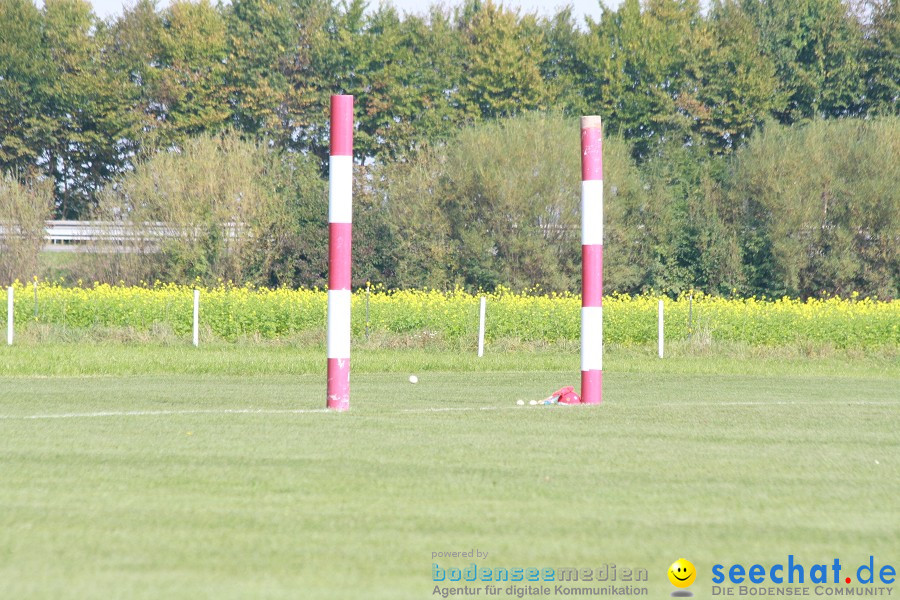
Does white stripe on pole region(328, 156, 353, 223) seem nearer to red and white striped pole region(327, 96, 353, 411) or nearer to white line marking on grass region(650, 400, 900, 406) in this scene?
red and white striped pole region(327, 96, 353, 411)

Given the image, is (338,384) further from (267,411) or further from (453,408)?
(453,408)

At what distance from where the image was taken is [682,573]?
3.98 metres

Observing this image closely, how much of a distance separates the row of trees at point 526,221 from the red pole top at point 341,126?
29.9 m

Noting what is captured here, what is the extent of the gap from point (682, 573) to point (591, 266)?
7011mm

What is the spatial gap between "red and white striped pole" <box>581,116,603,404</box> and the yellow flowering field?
16572mm

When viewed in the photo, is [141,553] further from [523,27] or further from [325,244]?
[523,27]

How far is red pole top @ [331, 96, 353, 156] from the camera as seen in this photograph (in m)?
9.91

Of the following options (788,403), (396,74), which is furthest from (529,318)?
(396,74)

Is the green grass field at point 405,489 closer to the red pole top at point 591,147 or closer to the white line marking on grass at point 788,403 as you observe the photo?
the white line marking on grass at point 788,403

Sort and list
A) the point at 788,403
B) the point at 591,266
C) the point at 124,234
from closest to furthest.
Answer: the point at 591,266, the point at 788,403, the point at 124,234

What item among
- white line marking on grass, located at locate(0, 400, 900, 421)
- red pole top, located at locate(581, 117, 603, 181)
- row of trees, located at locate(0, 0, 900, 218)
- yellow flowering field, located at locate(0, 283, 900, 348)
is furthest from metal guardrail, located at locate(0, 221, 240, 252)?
white line marking on grass, located at locate(0, 400, 900, 421)

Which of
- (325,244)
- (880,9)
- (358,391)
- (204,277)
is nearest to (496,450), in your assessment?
(358,391)

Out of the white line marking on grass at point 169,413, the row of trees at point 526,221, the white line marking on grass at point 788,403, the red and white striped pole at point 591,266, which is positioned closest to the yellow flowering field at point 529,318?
the row of trees at point 526,221

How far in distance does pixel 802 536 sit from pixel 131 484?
302 cm
